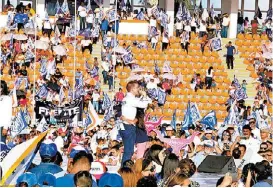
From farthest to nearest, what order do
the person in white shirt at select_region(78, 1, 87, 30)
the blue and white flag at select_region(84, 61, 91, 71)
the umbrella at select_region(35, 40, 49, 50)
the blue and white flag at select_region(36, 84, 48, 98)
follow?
the person in white shirt at select_region(78, 1, 87, 30)
the umbrella at select_region(35, 40, 49, 50)
the blue and white flag at select_region(84, 61, 91, 71)
the blue and white flag at select_region(36, 84, 48, 98)

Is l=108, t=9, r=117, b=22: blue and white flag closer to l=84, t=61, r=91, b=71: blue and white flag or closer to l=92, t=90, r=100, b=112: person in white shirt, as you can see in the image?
l=84, t=61, r=91, b=71: blue and white flag

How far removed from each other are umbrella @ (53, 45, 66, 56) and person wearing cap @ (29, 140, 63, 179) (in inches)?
602

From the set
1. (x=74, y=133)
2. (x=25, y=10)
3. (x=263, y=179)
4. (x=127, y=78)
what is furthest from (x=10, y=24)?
(x=263, y=179)

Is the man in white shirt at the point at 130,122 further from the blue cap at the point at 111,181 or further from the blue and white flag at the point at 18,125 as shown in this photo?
the blue cap at the point at 111,181

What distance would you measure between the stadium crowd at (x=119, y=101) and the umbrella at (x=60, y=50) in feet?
0.15

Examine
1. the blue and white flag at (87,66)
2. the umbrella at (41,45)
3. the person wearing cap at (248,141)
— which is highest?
the umbrella at (41,45)

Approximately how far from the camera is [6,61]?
26.7m

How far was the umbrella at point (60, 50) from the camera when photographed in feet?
90.2

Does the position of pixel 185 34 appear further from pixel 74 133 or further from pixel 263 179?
pixel 263 179

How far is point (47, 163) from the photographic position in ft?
34.3

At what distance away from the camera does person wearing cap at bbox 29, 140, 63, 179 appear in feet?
33.0

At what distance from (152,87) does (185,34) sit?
407cm

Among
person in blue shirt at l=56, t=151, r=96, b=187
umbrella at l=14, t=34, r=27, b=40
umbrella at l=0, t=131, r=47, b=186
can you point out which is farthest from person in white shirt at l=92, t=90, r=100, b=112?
person in blue shirt at l=56, t=151, r=96, b=187

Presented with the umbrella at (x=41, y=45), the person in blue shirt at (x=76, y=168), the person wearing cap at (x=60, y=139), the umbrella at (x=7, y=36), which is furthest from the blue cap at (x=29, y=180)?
the umbrella at (x=7, y=36)
